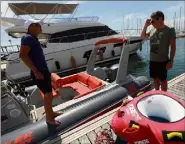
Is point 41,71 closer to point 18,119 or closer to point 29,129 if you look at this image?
point 29,129

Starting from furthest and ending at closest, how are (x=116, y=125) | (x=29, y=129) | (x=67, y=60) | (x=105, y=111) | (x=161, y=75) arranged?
(x=67, y=60) < (x=105, y=111) < (x=161, y=75) < (x=29, y=129) < (x=116, y=125)

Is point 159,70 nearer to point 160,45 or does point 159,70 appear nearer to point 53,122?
point 160,45

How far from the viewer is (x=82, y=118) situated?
4102mm

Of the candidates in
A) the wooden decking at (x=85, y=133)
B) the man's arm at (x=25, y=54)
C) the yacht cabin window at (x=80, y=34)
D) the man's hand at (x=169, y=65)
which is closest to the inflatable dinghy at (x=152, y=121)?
the wooden decking at (x=85, y=133)

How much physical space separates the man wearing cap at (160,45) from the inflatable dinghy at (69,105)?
110cm

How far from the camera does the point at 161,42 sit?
12.4 ft

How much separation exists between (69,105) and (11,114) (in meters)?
1.05

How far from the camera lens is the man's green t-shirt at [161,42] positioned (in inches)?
145

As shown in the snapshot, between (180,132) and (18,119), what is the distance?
2.90m

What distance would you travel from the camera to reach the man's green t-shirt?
368cm

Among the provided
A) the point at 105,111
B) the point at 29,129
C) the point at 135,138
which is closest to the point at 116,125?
the point at 135,138

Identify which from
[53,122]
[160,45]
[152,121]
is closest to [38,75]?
[53,122]

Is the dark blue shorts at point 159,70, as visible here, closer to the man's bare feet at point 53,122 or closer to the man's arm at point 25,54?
the man's bare feet at point 53,122

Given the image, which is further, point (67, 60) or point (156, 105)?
point (67, 60)
